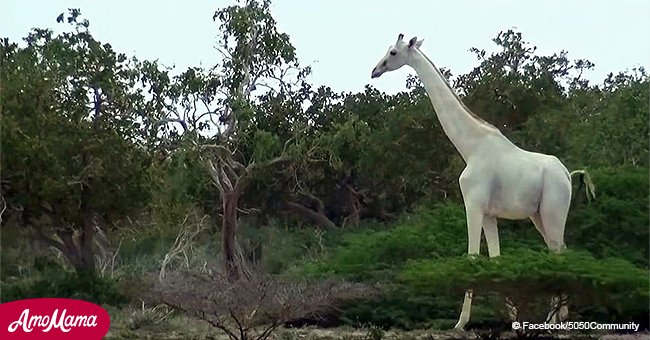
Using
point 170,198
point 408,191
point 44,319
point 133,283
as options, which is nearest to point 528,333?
point 44,319

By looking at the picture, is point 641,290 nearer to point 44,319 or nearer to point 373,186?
point 44,319

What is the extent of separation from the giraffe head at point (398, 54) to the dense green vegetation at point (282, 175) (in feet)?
6.66

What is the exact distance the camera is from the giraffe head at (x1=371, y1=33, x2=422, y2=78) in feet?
30.6

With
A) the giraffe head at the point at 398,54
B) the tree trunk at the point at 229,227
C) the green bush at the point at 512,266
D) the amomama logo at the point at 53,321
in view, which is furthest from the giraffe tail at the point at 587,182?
the tree trunk at the point at 229,227

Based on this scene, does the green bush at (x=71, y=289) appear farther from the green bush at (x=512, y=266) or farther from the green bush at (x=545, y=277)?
the green bush at (x=545, y=277)

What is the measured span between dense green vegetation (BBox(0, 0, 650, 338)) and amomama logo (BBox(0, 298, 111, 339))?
279 centimetres

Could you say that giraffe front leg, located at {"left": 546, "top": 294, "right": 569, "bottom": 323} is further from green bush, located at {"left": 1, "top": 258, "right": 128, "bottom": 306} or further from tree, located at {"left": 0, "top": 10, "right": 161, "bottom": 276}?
tree, located at {"left": 0, "top": 10, "right": 161, "bottom": 276}

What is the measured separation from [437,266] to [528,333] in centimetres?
116

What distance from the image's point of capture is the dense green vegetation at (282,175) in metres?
9.93

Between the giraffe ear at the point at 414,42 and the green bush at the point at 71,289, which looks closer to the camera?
the giraffe ear at the point at 414,42

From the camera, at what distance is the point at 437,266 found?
796cm

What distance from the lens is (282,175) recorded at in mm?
20531

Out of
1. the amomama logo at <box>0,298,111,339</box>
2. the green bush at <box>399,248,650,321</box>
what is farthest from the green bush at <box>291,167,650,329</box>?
the amomama logo at <box>0,298,111,339</box>

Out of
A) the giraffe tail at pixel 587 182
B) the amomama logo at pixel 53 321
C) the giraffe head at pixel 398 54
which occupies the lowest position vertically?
the amomama logo at pixel 53 321
